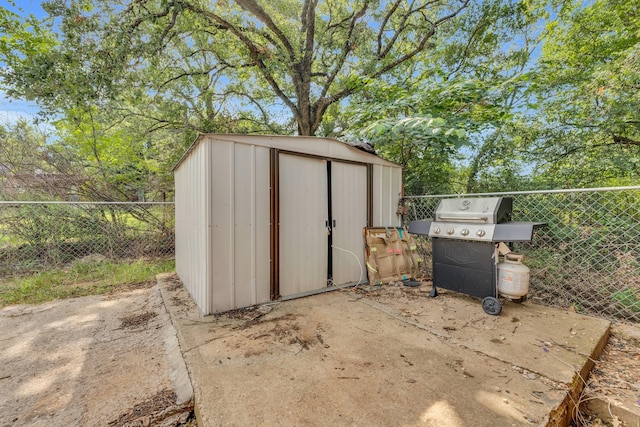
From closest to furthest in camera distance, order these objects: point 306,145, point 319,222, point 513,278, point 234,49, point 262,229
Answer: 1. point 513,278
2. point 262,229
3. point 306,145
4. point 319,222
5. point 234,49

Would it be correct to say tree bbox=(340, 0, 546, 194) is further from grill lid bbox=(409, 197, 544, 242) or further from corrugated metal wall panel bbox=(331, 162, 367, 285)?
grill lid bbox=(409, 197, 544, 242)

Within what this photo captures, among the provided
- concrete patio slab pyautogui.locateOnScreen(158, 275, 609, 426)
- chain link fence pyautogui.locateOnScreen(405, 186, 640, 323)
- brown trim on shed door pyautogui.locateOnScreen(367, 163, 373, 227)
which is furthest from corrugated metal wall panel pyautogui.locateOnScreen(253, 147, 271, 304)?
chain link fence pyautogui.locateOnScreen(405, 186, 640, 323)

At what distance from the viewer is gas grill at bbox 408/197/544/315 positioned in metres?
2.38

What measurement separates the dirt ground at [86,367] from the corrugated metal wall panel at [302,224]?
4.46 feet

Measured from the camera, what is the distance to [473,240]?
2.54 metres

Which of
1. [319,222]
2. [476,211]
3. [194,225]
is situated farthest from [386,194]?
[194,225]

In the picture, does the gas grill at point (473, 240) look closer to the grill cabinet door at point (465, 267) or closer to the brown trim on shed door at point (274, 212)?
the grill cabinet door at point (465, 267)

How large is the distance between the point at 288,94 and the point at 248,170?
219 inches

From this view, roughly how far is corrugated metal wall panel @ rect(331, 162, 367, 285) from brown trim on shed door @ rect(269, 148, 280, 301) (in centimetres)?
80

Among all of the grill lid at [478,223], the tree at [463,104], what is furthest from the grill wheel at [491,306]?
the tree at [463,104]

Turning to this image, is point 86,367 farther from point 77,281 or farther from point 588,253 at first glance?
point 588,253

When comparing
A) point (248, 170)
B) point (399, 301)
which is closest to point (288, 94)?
point (248, 170)

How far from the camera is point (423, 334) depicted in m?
2.09

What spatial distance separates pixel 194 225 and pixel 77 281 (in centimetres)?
261
